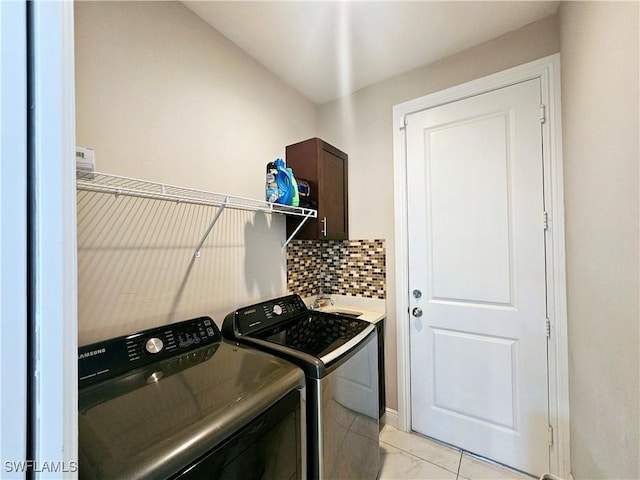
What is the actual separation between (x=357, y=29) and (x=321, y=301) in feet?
6.33

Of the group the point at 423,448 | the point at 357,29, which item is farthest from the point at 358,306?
the point at 357,29

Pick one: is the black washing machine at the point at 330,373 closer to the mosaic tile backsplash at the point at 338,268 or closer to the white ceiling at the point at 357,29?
the mosaic tile backsplash at the point at 338,268

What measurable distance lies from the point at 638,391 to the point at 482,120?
156cm

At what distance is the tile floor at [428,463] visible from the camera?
5.24 feet

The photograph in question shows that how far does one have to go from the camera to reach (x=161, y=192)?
1178 millimetres

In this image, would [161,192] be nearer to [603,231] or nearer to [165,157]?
[165,157]

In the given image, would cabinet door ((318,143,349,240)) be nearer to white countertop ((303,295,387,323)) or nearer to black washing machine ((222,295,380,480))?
white countertop ((303,295,387,323))

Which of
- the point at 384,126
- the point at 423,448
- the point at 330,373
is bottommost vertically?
the point at 423,448

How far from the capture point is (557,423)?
1.51 metres

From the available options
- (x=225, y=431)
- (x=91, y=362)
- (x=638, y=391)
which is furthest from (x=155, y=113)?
(x=638, y=391)

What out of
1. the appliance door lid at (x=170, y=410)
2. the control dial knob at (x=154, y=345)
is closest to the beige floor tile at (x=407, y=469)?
the appliance door lid at (x=170, y=410)

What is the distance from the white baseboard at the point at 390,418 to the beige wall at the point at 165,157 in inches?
51.5

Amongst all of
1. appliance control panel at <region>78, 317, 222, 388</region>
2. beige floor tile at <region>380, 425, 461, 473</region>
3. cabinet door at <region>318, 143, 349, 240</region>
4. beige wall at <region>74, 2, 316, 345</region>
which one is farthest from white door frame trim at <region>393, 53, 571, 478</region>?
appliance control panel at <region>78, 317, 222, 388</region>

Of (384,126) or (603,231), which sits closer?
(603,231)
